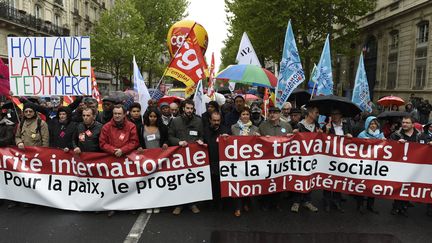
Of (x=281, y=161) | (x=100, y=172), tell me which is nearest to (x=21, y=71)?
(x=100, y=172)

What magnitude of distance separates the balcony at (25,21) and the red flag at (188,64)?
24553mm

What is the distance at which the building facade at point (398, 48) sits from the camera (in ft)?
71.3

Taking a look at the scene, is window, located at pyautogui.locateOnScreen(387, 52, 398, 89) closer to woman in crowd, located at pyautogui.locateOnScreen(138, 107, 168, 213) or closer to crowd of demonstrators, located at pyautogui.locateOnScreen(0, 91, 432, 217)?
crowd of demonstrators, located at pyautogui.locateOnScreen(0, 91, 432, 217)

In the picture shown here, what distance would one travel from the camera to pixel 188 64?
7398 millimetres

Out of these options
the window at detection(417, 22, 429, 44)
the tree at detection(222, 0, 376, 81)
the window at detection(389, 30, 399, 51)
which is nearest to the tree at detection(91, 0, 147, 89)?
the tree at detection(222, 0, 376, 81)

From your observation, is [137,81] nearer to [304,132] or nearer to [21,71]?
[21,71]

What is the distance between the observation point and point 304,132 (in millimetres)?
5609

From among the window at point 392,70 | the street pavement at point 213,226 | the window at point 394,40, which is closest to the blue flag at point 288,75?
the street pavement at point 213,226

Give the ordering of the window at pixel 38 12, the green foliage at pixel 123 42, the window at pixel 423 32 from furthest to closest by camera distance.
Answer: the green foliage at pixel 123 42
the window at pixel 38 12
the window at pixel 423 32

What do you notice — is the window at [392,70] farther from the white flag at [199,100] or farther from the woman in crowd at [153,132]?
the woman in crowd at [153,132]

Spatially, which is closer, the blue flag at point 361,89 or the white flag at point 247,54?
the blue flag at point 361,89

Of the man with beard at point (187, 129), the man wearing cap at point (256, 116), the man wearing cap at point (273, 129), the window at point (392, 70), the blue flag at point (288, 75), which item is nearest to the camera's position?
the man with beard at point (187, 129)

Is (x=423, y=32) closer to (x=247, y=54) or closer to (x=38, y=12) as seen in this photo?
(x=247, y=54)

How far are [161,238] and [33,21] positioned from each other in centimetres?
3200
